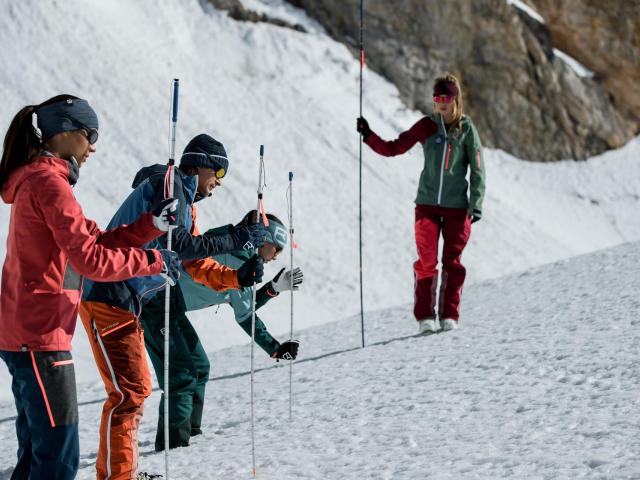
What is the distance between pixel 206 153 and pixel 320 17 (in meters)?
19.1

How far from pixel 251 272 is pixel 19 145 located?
1.66m

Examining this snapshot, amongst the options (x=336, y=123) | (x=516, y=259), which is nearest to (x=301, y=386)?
(x=516, y=259)

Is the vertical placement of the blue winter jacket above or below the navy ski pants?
above

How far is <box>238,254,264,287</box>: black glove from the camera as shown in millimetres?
4836

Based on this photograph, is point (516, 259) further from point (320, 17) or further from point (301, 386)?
point (301, 386)

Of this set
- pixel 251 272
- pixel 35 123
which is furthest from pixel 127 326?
pixel 35 123

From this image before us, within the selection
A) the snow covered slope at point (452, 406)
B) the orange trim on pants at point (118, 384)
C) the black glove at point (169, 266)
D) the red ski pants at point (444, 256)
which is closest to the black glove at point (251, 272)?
the orange trim on pants at point (118, 384)

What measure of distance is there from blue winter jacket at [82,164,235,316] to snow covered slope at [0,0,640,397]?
766 centimetres

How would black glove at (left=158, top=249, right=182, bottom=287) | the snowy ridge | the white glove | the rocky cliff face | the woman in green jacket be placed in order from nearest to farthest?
black glove at (left=158, top=249, right=182, bottom=287) → the white glove → the woman in green jacket → the snowy ridge → the rocky cliff face

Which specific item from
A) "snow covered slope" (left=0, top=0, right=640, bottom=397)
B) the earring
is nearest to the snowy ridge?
"snow covered slope" (left=0, top=0, right=640, bottom=397)

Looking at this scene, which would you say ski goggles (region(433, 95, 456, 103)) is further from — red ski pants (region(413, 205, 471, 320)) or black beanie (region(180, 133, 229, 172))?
black beanie (region(180, 133, 229, 172))

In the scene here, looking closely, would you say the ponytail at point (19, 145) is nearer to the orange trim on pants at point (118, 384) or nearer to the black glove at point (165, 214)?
the black glove at point (165, 214)

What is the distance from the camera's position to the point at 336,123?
19578 millimetres

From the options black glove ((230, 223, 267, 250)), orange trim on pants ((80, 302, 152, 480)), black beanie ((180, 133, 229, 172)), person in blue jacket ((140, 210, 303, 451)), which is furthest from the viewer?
person in blue jacket ((140, 210, 303, 451))
